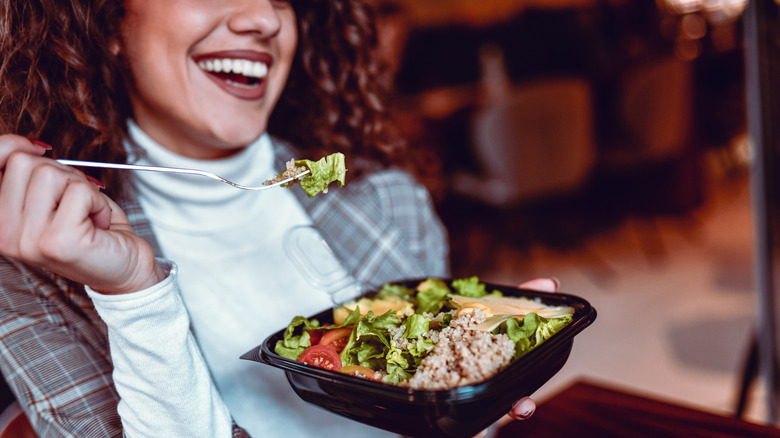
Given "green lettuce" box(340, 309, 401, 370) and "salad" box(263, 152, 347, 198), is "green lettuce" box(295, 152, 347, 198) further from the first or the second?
"green lettuce" box(340, 309, 401, 370)

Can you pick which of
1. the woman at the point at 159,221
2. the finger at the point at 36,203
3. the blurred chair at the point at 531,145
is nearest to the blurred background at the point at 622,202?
the blurred chair at the point at 531,145

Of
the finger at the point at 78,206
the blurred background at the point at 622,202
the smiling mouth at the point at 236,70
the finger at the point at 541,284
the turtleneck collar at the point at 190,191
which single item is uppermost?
the smiling mouth at the point at 236,70

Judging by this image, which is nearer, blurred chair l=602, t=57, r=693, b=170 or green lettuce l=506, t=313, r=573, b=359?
green lettuce l=506, t=313, r=573, b=359

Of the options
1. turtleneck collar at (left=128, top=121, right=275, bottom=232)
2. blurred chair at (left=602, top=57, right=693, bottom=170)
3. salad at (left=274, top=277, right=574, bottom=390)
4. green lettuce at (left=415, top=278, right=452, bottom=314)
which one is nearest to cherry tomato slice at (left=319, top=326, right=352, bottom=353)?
salad at (left=274, top=277, right=574, bottom=390)

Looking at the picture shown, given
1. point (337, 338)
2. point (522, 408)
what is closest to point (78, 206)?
point (337, 338)

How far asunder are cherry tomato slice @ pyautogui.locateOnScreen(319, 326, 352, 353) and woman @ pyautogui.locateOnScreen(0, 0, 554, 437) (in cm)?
18

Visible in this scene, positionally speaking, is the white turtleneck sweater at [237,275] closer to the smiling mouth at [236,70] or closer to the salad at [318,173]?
the smiling mouth at [236,70]

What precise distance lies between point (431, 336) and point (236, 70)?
61 centimetres

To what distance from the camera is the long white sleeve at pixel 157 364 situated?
738 millimetres

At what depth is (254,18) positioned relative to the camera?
106 cm

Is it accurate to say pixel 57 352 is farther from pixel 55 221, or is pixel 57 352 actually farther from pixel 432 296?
pixel 432 296

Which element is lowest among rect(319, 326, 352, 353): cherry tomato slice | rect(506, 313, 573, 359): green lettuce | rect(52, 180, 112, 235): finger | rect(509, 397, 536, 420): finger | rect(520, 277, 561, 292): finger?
rect(509, 397, 536, 420): finger

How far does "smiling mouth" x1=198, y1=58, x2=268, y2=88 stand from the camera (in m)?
1.07

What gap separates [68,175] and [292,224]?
0.63 metres
